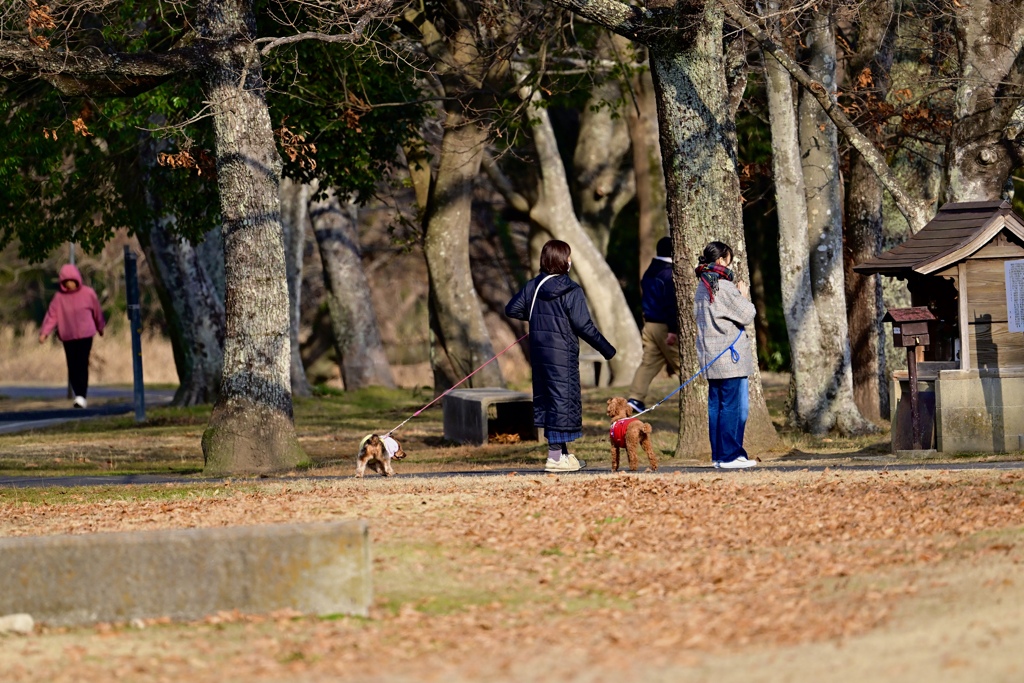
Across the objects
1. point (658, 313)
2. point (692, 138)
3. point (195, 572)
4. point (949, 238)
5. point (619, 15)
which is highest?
point (619, 15)

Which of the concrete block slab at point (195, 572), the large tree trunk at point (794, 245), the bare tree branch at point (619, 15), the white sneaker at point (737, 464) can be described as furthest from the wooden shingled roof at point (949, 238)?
the concrete block slab at point (195, 572)

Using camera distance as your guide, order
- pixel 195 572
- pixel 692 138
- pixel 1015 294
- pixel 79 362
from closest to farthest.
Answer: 1. pixel 195 572
2. pixel 1015 294
3. pixel 692 138
4. pixel 79 362

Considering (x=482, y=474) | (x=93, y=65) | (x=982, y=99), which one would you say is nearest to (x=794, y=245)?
(x=982, y=99)

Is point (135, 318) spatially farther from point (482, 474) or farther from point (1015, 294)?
point (1015, 294)

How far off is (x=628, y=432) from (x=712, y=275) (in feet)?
4.70

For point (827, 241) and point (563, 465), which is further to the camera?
point (827, 241)

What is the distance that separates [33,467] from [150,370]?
2215 cm

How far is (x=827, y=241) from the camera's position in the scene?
17078mm

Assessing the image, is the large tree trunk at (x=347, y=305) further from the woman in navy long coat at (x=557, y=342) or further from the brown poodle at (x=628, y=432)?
the brown poodle at (x=628, y=432)

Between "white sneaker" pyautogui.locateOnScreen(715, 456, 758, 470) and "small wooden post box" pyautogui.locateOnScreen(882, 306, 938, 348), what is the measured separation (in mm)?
1696

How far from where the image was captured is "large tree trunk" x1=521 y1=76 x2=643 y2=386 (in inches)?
1053

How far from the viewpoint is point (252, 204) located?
13242 millimetres

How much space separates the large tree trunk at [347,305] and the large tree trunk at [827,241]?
1373cm

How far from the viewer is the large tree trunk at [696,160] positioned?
12938mm
